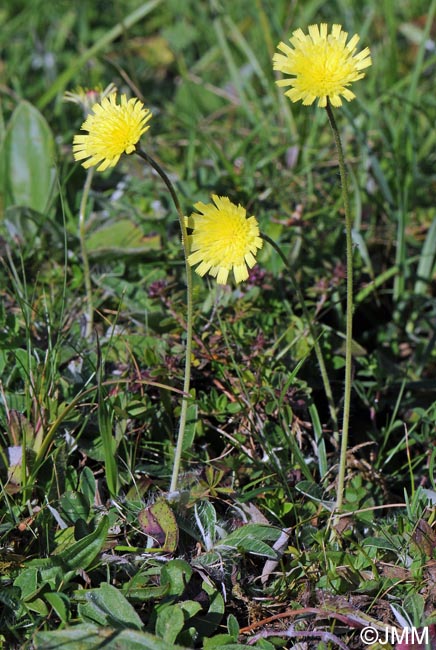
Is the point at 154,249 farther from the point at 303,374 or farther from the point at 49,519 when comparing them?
the point at 49,519

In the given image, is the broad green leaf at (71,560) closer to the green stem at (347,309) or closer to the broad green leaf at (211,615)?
the broad green leaf at (211,615)

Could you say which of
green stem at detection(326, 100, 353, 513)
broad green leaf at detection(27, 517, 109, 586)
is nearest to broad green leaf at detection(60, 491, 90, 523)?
broad green leaf at detection(27, 517, 109, 586)

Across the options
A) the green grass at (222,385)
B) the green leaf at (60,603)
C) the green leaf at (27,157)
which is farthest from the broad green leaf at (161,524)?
the green leaf at (27,157)

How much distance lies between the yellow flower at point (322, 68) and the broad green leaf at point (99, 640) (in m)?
0.97

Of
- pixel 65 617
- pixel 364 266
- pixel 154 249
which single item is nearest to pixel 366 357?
pixel 364 266

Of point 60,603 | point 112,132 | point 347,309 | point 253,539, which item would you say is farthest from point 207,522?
point 112,132

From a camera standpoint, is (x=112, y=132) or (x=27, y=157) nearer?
(x=112, y=132)

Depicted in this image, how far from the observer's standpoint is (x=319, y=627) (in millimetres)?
1437

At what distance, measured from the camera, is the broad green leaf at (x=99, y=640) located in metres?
1.31

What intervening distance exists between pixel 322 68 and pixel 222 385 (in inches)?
31.3

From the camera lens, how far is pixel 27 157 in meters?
2.45

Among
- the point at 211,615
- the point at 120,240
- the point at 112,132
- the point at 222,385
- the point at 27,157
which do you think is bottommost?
the point at 211,615

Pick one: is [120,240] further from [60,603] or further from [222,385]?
[60,603]

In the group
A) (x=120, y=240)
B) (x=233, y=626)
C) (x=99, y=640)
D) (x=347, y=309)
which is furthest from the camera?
(x=120, y=240)
